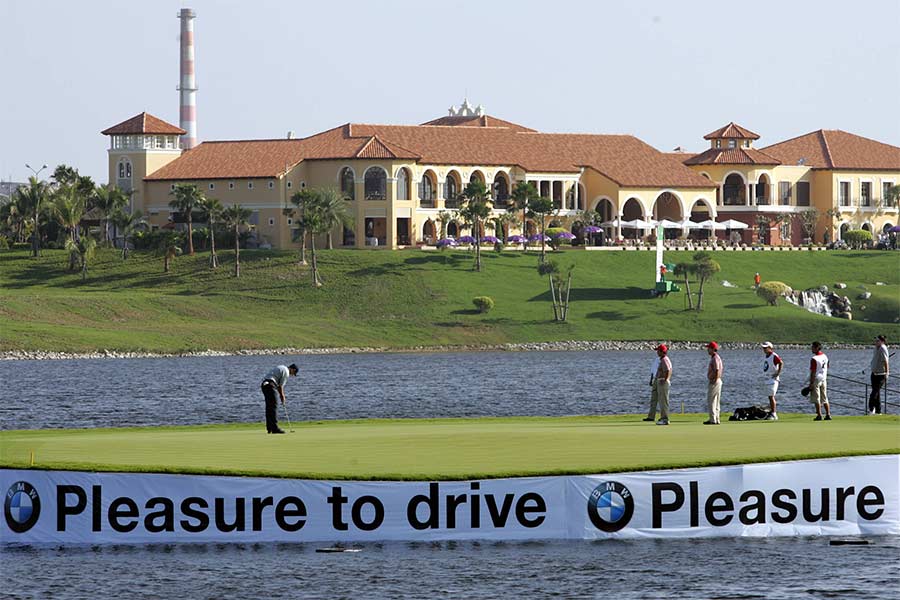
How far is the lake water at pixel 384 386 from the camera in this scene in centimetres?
7012

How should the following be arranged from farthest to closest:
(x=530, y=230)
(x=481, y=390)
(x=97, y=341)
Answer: (x=530, y=230)
(x=97, y=341)
(x=481, y=390)

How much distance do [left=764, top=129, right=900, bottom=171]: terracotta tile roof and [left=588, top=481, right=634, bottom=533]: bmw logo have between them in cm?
15968

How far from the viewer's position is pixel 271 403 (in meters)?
39.1

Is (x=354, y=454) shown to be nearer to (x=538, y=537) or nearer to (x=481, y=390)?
(x=538, y=537)

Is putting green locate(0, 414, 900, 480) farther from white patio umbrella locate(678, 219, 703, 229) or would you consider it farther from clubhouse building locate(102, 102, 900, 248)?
white patio umbrella locate(678, 219, 703, 229)

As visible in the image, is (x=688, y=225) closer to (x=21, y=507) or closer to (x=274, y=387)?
(x=274, y=387)

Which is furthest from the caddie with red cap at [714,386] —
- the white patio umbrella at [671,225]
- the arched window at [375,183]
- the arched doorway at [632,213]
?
the arched doorway at [632,213]

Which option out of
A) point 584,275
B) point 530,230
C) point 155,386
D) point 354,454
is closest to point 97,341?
point 155,386

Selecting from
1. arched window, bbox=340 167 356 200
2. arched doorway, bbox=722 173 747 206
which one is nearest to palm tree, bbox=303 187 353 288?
arched window, bbox=340 167 356 200

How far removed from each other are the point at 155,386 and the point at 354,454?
58536mm

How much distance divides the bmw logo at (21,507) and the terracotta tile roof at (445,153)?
131669 mm

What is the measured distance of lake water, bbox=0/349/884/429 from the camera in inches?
2761

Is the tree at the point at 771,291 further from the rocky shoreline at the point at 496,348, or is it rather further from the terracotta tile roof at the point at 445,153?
the terracotta tile roof at the point at 445,153

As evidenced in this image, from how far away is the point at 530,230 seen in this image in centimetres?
16725
